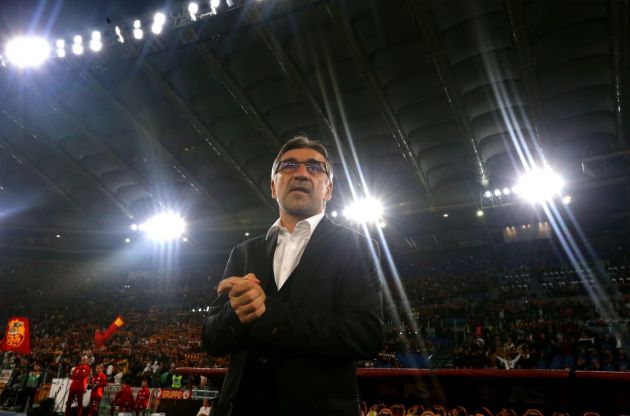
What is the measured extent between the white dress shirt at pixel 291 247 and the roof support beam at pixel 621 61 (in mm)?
14532

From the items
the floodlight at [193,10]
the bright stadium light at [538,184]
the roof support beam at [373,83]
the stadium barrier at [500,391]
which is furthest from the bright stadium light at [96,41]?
the bright stadium light at [538,184]

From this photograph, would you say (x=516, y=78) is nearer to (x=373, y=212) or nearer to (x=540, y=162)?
(x=540, y=162)

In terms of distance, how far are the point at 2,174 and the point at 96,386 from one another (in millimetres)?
20948

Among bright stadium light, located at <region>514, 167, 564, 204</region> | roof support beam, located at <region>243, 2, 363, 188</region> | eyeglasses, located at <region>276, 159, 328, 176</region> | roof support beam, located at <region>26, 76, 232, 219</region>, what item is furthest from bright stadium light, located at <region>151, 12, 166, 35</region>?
bright stadium light, located at <region>514, 167, 564, 204</region>

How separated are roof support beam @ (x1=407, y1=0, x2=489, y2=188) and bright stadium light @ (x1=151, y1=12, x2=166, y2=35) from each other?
26.8 feet

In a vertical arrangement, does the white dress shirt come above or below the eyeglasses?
below

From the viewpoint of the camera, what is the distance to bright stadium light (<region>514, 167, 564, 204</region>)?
59.2ft

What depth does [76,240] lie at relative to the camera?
100.0ft

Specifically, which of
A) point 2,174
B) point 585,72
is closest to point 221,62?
point 585,72

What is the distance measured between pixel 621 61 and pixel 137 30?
1636cm

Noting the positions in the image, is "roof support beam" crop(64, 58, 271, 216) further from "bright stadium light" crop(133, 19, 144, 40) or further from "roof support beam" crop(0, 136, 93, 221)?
"roof support beam" crop(0, 136, 93, 221)

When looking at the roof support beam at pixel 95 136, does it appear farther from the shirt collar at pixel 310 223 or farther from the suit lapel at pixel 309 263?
the suit lapel at pixel 309 263

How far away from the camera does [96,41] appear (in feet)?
48.9

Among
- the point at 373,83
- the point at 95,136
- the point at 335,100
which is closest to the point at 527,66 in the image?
the point at 373,83
